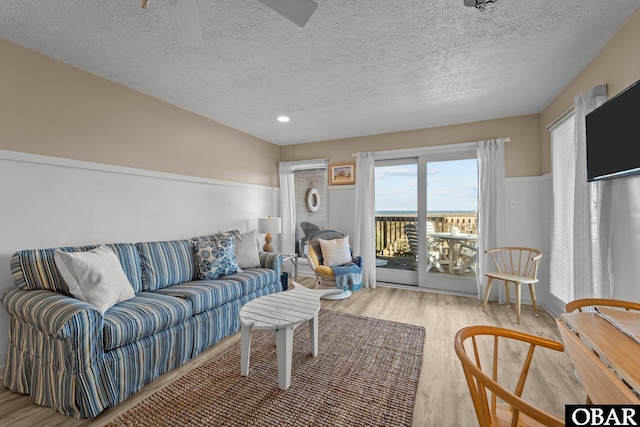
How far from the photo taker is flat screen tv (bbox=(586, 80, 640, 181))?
1.64m

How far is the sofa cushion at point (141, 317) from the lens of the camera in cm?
178

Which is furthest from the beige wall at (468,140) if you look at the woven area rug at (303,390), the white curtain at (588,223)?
the woven area rug at (303,390)

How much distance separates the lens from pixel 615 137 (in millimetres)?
1816

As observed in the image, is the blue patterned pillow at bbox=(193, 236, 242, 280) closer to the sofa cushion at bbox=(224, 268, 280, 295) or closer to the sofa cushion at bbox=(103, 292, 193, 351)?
the sofa cushion at bbox=(224, 268, 280, 295)

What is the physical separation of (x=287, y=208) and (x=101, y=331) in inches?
142

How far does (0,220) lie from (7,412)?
130 centimetres

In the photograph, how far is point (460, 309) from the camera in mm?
3449

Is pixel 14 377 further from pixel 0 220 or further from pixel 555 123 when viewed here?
pixel 555 123

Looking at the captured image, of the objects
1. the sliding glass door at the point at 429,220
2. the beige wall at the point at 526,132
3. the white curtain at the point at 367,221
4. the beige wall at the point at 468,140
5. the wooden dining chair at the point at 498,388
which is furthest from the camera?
the white curtain at the point at 367,221

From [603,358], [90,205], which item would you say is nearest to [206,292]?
[90,205]

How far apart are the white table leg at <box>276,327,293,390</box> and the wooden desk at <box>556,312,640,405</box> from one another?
57.6 inches

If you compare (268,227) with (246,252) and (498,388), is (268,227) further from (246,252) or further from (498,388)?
(498,388)

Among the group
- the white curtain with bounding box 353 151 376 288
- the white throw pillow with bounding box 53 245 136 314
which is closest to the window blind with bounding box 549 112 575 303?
the white curtain with bounding box 353 151 376 288

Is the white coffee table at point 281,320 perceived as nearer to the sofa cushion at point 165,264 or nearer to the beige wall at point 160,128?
the sofa cushion at point 165,264
